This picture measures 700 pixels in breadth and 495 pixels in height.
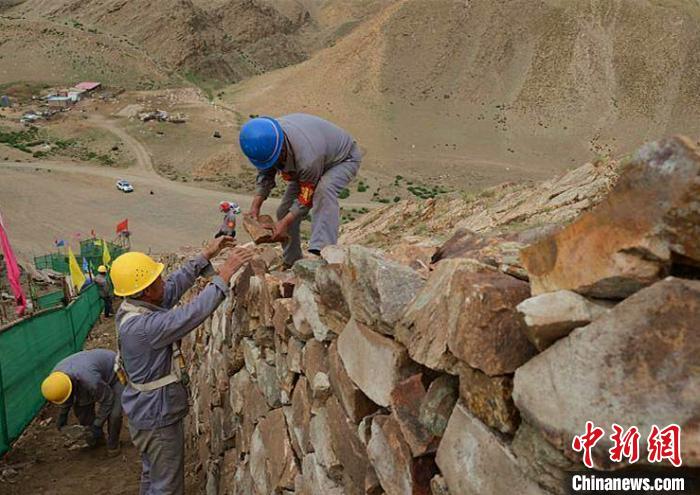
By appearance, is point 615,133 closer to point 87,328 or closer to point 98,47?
point 87,328

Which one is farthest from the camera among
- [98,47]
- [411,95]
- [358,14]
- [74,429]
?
[358,14]

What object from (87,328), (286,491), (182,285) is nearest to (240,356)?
(182,285)

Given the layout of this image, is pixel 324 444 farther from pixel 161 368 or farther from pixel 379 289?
pixel 161 368

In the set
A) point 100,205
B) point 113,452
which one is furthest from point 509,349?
point 100,205

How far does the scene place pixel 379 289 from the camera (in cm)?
254

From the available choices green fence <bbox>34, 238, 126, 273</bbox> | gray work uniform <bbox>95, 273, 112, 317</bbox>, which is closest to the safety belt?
gray work uniform <bbox>95, 273, 112, 317</bbox>

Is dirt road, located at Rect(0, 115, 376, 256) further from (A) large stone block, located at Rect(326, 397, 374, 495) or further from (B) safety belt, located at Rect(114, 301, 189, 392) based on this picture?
(A) large stone block, located at Rect(326, 397, 374, 495)

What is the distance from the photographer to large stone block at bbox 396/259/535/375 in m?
1.80

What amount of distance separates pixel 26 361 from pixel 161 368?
13.6 feet

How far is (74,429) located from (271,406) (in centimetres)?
432

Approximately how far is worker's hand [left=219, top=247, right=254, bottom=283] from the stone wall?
94 cm

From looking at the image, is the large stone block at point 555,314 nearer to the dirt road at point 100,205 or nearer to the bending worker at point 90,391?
the bending worker at point 90,391

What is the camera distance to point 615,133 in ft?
169

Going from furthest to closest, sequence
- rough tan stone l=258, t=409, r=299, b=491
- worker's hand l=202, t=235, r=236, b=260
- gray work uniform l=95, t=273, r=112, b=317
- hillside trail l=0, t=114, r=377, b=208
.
Result: hillside trail l=0, t=114, r=377, b=208, gray work uniform l=95, t=273, r=112, b=317, worker's hand l=202, t=235, r=236, b=260, rough tan stone l=258, t=409, r=299, b=491
